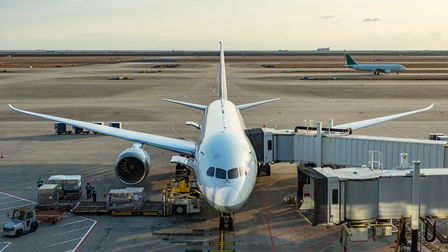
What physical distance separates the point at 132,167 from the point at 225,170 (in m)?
10.8

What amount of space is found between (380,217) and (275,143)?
1132 centimetres

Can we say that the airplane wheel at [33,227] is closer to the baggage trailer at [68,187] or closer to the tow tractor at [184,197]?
the baggage trailer at [68,187]

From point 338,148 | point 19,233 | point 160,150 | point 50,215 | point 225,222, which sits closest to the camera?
point 19,233

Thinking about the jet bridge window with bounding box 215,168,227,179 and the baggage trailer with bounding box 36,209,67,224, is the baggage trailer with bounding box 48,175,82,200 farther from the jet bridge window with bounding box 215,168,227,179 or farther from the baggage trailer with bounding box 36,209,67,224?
the jet bridge window with bounding box 215,168,227,179

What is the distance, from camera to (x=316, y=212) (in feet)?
57.4

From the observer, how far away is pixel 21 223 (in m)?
22.2

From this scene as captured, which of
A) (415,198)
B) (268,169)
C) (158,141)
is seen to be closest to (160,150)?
(158,141)

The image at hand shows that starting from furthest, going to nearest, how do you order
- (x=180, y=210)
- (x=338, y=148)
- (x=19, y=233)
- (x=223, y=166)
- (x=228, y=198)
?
(x=338, y=148) → (x=180, y=210) → (x=19, y=233) → (x=223, y=166) → (x=228, y=198)

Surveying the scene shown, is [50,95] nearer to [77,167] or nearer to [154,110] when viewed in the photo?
[154,110]

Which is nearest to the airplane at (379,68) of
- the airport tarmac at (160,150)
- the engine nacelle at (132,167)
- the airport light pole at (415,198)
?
the airport tarmac at (160,150)

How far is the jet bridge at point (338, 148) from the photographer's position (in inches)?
945

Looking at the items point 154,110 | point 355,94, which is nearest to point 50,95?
point 154,110

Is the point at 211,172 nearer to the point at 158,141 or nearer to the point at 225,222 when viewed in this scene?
the point at 225,222

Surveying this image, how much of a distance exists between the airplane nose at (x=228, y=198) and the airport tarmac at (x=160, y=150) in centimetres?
296
